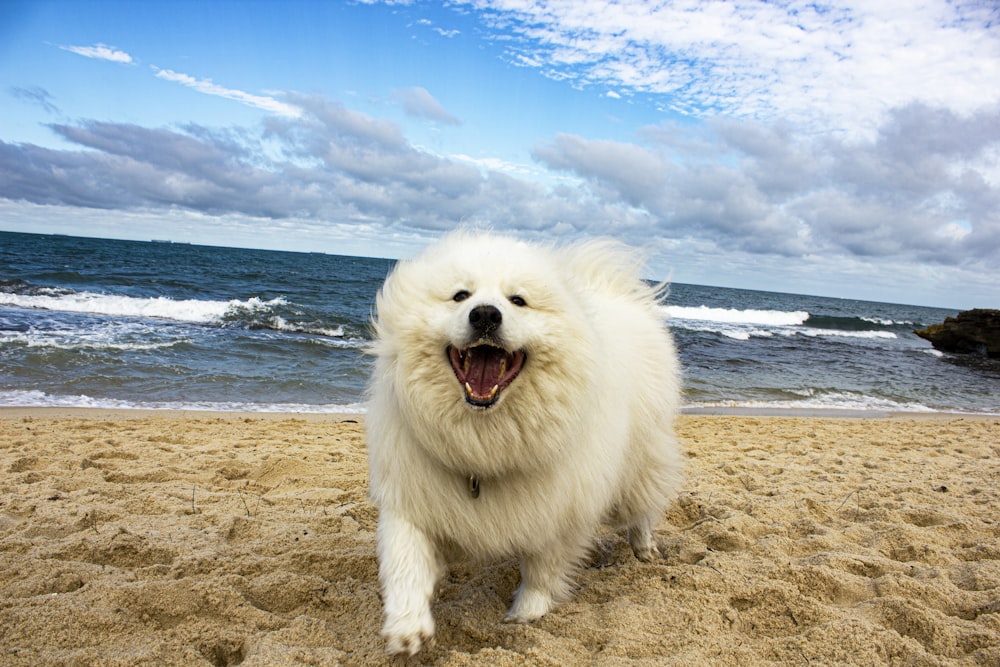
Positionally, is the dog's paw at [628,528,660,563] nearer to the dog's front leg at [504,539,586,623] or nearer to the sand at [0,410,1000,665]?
the sand at [0,410,1000,665]

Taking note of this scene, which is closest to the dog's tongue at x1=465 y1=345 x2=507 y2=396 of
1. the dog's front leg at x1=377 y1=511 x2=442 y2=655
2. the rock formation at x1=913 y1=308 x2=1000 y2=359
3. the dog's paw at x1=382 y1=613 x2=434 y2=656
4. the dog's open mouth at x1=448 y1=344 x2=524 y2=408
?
the dog's open mouth at x1=448 y1=344 x2=524 y2=408

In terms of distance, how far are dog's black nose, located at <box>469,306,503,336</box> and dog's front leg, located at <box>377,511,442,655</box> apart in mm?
863

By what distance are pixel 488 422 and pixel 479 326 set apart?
38 cm

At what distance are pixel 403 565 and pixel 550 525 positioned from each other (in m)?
0.65

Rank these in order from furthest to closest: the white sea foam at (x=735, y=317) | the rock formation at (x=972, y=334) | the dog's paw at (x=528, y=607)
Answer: the white sea foam at (x=735, y=317), the rock formation at (x=972, y=334), the dog's paw at (x=528, y=607)

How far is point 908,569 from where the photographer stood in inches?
115

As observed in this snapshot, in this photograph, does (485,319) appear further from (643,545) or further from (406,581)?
(643,545)

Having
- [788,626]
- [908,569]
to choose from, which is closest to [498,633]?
[788,626]

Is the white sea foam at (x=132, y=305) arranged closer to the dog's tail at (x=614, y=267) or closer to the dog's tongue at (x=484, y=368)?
the dog's tail at (x=614, y=267)

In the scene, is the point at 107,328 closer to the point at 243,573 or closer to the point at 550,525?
the point at 243,573

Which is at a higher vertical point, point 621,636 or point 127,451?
point 621,636

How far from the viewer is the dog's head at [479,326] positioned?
2.37 meters

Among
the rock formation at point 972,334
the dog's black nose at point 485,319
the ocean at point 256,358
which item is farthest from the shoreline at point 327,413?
the rock formation at point 972,334

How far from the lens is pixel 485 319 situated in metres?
2.34
